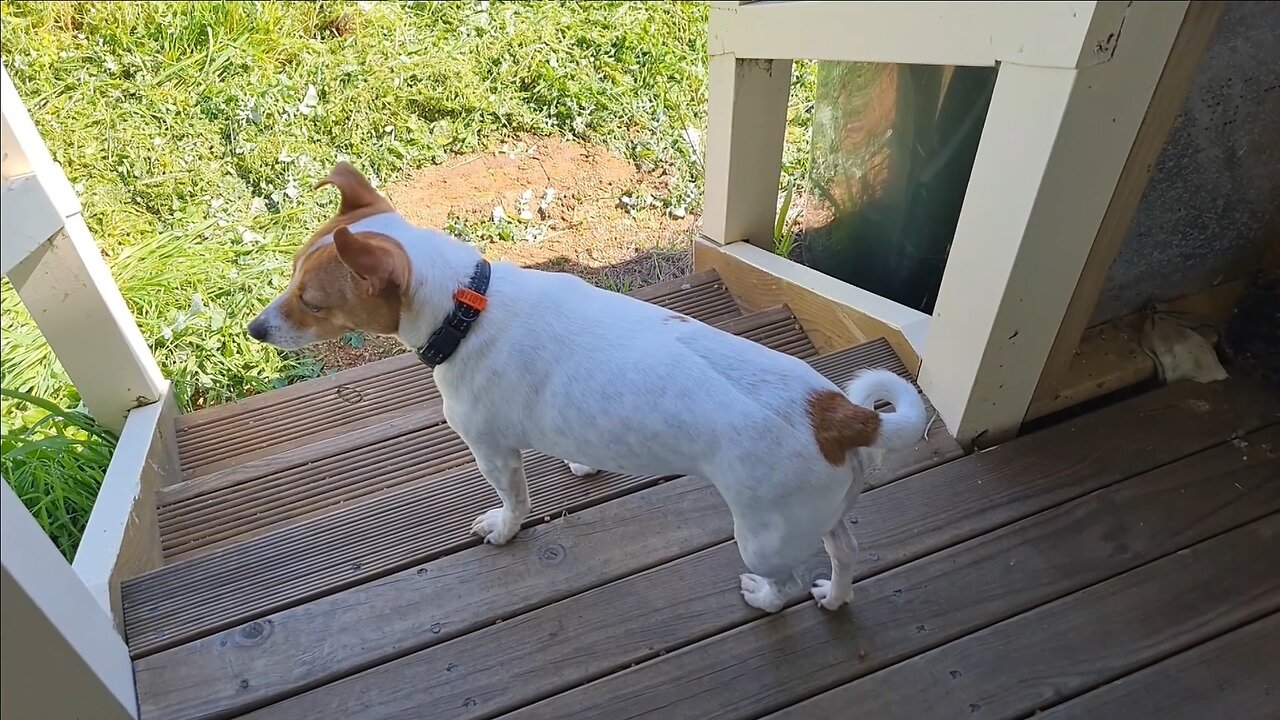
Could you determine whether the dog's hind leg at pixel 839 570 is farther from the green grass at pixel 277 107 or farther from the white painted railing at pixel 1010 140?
the green grass at pixel 277 107

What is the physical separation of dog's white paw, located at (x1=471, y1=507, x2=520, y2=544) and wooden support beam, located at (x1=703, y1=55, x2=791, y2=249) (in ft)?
4.26

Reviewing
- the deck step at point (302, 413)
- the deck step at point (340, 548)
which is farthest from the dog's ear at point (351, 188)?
the deck step at point (302, 413)

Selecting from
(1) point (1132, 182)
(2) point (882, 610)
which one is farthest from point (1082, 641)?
(1) point (1132, 182)

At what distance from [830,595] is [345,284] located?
3.73 ft

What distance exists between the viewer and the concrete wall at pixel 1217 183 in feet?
5.70

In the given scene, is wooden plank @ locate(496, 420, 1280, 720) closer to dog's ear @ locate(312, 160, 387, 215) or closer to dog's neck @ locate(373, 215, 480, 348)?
dog's neck @ locate(373, 215, 480, 348)

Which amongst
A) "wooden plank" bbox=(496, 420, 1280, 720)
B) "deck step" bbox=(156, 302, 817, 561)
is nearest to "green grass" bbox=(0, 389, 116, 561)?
"deck step" bbox=(156, 302, 817, 561)

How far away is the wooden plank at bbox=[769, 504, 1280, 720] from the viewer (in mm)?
1661

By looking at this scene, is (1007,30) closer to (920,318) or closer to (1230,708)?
(920,318)

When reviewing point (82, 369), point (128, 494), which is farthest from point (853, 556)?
point (82, 369)

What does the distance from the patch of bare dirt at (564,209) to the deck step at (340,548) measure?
Result: 4.19 feet

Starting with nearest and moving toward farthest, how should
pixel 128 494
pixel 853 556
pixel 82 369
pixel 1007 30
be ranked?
pixel 1007 30 → pixel 853 556 → pixel 128 494 → pixel 82 369

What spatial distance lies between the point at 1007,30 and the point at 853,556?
1.01m

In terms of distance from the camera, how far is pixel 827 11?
2004mm
